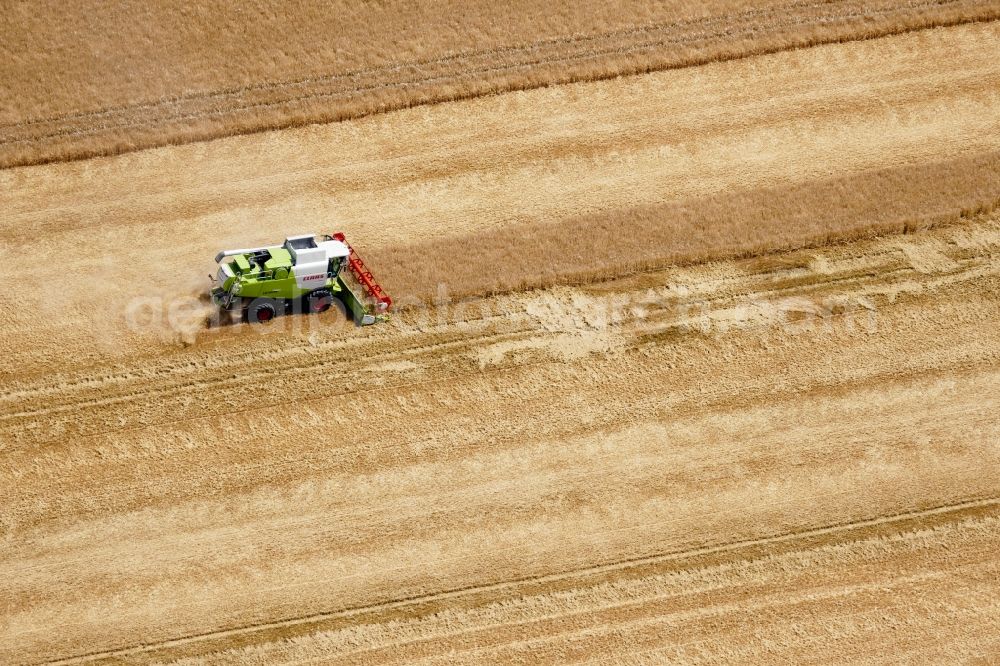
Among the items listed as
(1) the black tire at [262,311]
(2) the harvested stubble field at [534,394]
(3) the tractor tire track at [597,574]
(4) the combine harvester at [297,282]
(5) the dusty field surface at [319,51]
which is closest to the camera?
(3) the tractor tire track at [597,574]

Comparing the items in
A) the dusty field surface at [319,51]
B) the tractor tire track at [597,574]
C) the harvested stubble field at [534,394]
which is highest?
the dusty field surface at [319,51]

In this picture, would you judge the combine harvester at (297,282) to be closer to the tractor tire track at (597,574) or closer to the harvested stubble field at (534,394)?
the harvested stubble field at (534,394)

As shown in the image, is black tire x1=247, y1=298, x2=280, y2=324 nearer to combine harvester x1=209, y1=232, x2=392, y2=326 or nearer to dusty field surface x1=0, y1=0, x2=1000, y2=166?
combine harvester x1=209, y1=232, x2=392, y2=326

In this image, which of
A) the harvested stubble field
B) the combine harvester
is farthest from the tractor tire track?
the combine harvester

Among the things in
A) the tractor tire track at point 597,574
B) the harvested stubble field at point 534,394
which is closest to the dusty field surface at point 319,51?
the harvested stubble field at point 534,394

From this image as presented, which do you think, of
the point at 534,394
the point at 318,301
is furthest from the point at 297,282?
the point at 534,394

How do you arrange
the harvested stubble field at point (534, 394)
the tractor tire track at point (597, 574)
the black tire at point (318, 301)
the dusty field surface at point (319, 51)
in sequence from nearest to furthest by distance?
1. the tractor tire track at point (597, 574)
2. the harvested stubble field at point (534, 394)
3. the black tire at point (318, 301)
4. the dusty field surface at point (319, 51)

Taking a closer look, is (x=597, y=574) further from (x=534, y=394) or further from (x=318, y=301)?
(x=318, y=301)

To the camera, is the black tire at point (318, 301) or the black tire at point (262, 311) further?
the black tire at point (318, 301)
